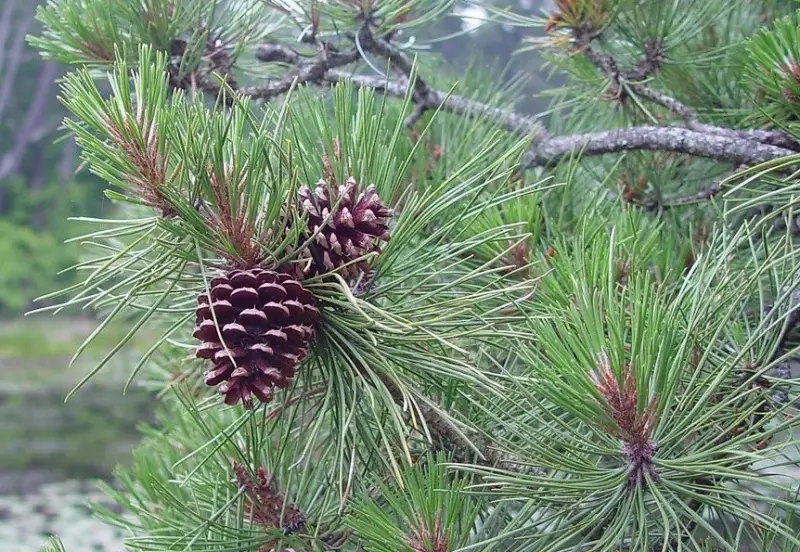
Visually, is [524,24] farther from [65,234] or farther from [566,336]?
[65,234]

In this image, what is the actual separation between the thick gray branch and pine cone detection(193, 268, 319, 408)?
0.88 ft

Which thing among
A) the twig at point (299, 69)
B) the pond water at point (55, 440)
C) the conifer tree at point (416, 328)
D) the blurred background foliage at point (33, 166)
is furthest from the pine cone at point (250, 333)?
the blurred background foliage at point (33, 166)

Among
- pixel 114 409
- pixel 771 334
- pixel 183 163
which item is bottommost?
pixel 114 409

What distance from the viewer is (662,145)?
0.61m

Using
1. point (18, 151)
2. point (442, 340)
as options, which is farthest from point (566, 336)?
point (18, 151)

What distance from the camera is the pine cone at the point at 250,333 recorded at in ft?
1.32

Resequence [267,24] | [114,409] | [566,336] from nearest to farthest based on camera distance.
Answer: [566,336] → [267,24] → [114,409]

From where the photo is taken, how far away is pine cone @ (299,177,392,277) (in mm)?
427

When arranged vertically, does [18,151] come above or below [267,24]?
below

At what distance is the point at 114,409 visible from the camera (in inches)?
215

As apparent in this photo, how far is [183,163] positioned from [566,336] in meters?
0.20

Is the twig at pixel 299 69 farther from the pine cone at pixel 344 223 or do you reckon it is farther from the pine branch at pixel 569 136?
→ the pine cone at pixel 344 223

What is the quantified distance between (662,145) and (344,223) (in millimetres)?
301

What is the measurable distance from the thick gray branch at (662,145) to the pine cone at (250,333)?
10.6 inches
